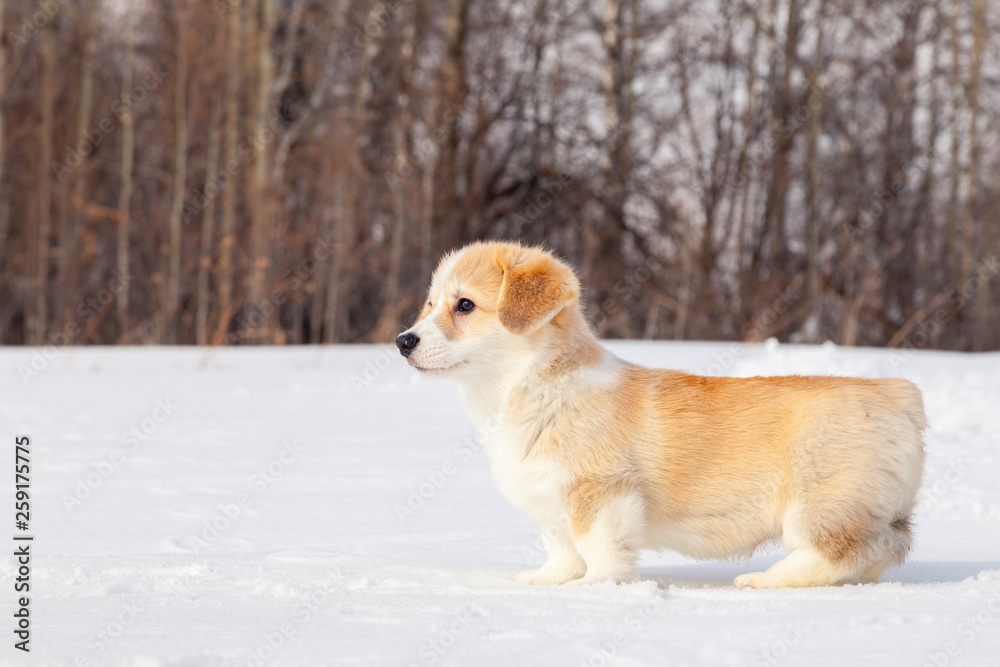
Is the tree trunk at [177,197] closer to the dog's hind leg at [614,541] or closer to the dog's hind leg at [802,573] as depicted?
the dog's hind leg at [614,541]

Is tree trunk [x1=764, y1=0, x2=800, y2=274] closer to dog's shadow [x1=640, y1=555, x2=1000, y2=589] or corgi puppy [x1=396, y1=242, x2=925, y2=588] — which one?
dog's shadow [x1=640, y1=555, x2=1000, y2=589]

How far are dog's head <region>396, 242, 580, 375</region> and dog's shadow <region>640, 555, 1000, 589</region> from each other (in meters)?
0.88

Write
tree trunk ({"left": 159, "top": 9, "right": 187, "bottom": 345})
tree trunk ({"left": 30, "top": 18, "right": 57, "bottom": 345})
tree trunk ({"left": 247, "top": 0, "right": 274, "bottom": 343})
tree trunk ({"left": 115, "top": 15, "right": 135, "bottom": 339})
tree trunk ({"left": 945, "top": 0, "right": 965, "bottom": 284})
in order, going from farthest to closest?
1. tree trunk ({"left": 945, "top": 0, "right": 965, "bottom": 284})
2. tree trunk ({"left": 115, "top": 15, "right": 135, "bottom": 339})
3. tree trunk ({"left": 30, "top": 18, "right": 57, "bottom": 345})
4. tree trunk ({"left": 159, "top": 9, "right": 187, "bottom": 345})
5. tree trunk ({"left": 247, "top": 0, "right": 274, "bottom": 343})

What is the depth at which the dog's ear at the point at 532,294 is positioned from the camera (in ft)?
10.0

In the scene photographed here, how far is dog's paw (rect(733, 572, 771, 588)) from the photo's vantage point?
2.81m

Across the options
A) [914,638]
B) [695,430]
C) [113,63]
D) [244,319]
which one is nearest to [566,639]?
[914,638]

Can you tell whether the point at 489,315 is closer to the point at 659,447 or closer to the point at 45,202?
the point at 659,447

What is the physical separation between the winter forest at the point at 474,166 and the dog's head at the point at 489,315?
8.93 meters

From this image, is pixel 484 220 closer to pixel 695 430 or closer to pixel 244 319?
pixel 244 319

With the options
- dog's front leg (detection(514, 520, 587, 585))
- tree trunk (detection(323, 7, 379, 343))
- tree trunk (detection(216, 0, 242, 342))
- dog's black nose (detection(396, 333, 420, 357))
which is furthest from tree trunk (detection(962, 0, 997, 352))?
dog's black nose (detection(396, 333, 420, 357))

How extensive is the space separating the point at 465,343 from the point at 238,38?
1223cm

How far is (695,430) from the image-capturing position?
2.98 metres

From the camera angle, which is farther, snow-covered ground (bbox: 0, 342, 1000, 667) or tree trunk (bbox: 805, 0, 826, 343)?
tree trunk (bbox: 805, 0, 826, 343)

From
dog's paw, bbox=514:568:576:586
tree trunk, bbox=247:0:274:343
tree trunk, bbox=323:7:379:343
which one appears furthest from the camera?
tree trunk, bbox=247:0:274:343
